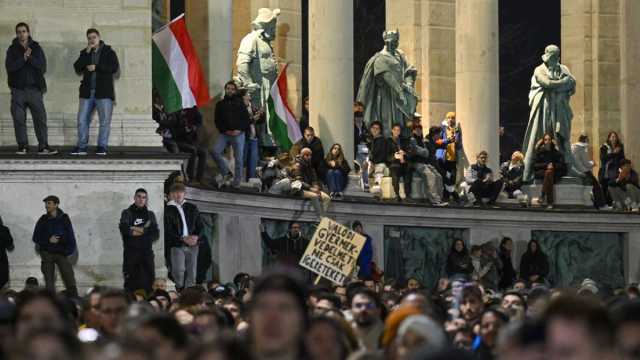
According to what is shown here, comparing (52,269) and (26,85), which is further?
(26,85)

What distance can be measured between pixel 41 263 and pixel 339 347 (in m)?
23.0

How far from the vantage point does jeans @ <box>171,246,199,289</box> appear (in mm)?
43781

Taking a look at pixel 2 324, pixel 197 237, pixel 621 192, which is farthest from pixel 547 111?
pixel 2 324

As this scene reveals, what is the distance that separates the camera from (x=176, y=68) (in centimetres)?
4972

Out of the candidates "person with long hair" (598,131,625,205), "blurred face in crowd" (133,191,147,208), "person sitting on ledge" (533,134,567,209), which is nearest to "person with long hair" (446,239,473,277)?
"person sitting on ledge" (533,134,567,209)

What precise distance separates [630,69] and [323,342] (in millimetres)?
64177

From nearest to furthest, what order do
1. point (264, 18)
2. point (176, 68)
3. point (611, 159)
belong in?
point (176, 68)
point (264, 18)
point (611, 159)

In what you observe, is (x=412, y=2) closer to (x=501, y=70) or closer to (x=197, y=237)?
(x=501, y=70)

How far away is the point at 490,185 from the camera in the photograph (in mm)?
68250

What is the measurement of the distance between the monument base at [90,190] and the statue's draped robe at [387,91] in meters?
24.5

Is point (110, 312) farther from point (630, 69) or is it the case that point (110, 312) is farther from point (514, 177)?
point (630, 69)

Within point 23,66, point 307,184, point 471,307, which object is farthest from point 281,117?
point 471,307

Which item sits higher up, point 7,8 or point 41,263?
point 7,8

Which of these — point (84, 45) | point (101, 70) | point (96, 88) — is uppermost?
point (84, 45)
